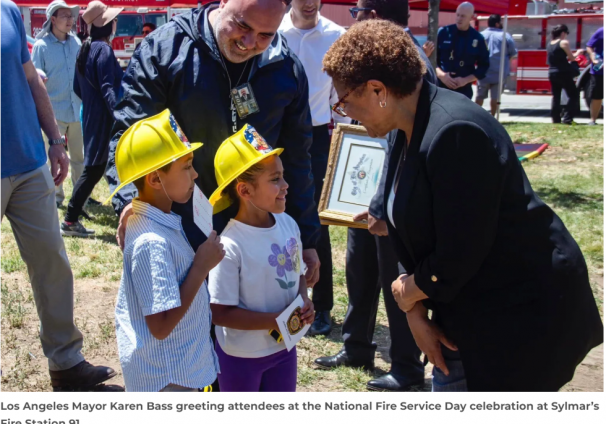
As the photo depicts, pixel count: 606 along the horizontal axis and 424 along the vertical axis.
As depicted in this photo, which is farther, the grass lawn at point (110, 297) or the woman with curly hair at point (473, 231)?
the grass lawn at point (110, 297)

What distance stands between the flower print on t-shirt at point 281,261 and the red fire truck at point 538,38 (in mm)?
16001

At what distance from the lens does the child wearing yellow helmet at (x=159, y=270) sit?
229 centimetres

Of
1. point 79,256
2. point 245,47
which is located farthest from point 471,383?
point 79,256

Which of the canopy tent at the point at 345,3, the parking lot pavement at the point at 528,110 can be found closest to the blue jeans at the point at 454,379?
the canopy tent at the point at 345,3

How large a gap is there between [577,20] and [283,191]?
55.3ft

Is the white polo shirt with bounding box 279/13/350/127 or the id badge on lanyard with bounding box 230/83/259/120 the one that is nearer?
the id badge on lanyard with bounding box 230/83/259/120

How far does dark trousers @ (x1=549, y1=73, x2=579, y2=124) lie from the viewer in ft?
47.0

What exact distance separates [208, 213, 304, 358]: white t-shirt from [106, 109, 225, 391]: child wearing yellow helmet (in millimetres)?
252

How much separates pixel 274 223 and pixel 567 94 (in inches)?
516

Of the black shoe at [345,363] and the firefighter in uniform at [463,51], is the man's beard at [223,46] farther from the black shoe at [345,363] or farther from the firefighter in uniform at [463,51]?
the firefighter in uniform at [463,51]

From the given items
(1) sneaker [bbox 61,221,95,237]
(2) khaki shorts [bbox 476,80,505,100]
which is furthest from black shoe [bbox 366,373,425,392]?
(2) khaki shorts [bbox 476,80,505,100]

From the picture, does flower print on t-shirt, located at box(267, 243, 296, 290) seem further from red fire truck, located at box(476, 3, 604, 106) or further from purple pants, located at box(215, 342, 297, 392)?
red fire truck, located at box(476, 3, 604, 106)

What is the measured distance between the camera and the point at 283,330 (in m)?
2.71
